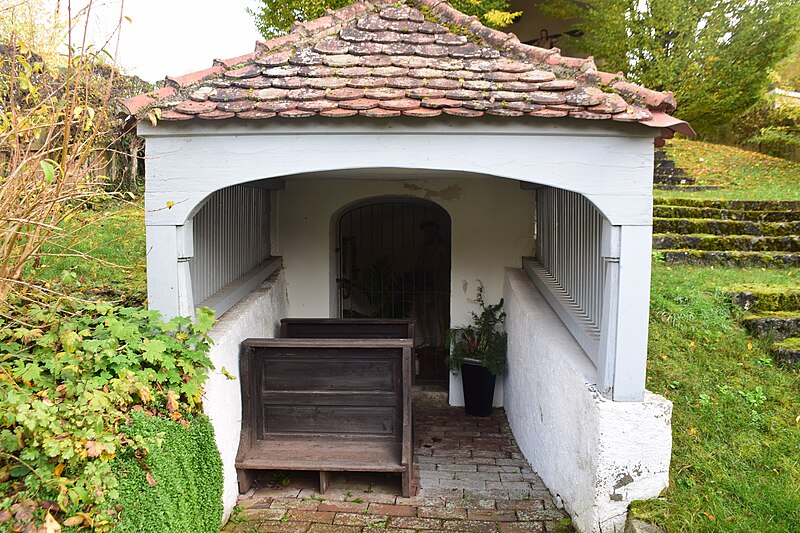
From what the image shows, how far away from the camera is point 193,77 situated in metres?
3.72

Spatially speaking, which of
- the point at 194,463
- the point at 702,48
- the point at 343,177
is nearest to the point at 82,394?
the point at 194,463

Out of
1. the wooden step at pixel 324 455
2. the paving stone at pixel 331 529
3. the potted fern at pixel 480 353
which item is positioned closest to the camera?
the paving stone at pixel 331 529

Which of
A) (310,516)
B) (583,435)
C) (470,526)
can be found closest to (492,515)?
(470,526)

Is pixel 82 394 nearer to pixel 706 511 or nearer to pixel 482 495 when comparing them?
pixel 482 495

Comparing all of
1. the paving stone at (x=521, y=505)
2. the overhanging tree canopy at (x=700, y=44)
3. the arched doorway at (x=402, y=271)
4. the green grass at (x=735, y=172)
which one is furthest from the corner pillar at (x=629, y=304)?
the overhanging tree canopy at (x=700, y=44)

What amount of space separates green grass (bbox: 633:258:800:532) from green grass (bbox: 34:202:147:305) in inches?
156

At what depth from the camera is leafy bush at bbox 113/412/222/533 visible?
264 cm

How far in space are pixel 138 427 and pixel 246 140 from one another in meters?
1.80

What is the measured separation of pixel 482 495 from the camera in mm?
4363

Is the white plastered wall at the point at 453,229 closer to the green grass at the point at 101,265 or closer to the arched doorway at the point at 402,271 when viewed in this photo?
the arched doorway at the point at 402,271

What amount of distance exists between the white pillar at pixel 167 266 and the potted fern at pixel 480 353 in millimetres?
3611

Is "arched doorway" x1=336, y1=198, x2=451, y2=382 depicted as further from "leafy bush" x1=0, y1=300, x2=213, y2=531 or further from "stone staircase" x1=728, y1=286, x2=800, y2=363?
"leafy bush" x1=0, y1=300, x2=213, y2=531

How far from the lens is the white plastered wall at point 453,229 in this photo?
263 inches

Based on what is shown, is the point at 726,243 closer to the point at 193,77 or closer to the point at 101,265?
the point at 193,77
